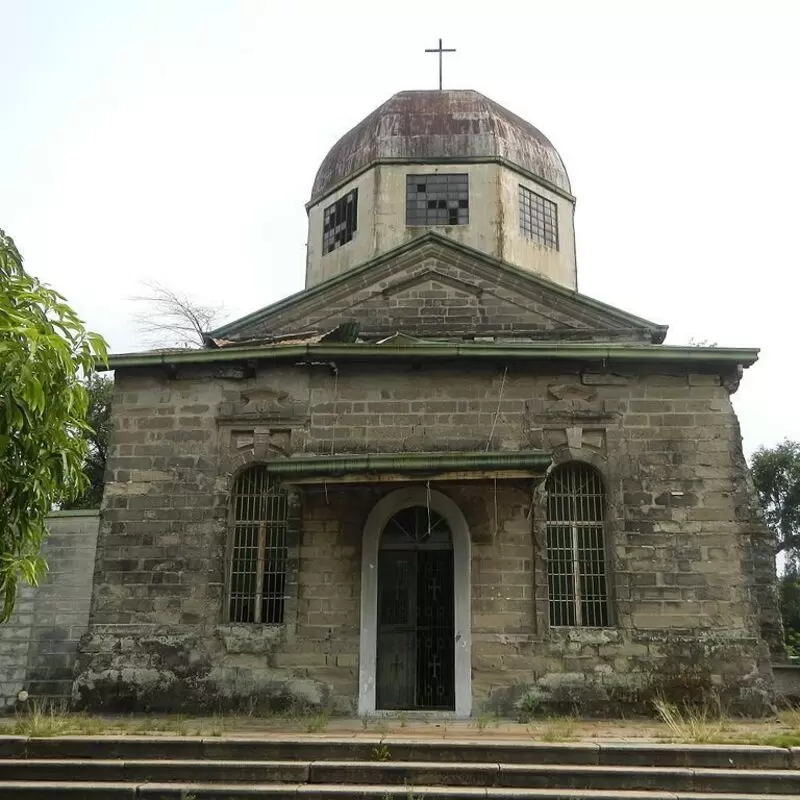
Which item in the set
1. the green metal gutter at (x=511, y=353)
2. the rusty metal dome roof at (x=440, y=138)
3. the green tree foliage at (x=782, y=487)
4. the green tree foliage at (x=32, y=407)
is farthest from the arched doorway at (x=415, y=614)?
the green tree foliage at (x=782, y=487)

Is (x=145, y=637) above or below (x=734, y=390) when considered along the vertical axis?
below

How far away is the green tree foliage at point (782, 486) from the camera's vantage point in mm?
35219

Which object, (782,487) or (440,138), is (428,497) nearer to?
(440,138)

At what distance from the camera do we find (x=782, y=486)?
116 feet

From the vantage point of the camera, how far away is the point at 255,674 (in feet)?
34.7

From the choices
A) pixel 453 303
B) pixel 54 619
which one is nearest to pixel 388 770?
pixel 54 619

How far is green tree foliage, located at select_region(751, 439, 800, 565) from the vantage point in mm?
35219

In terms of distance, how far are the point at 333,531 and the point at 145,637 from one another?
2.85m

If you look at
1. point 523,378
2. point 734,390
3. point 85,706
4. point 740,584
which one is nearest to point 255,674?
point 85,706

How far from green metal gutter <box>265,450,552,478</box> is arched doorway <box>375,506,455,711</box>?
3.63 feet

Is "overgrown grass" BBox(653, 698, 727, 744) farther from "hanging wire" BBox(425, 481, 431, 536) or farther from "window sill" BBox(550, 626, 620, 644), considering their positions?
"hanging wire" BBox(425, 481, 431, 536)

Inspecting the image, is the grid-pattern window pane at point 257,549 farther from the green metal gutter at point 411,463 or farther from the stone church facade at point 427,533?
the green metal gutter at point 411,463

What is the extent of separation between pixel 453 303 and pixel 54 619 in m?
7.96

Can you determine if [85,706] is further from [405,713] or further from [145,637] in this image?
[405,713]
